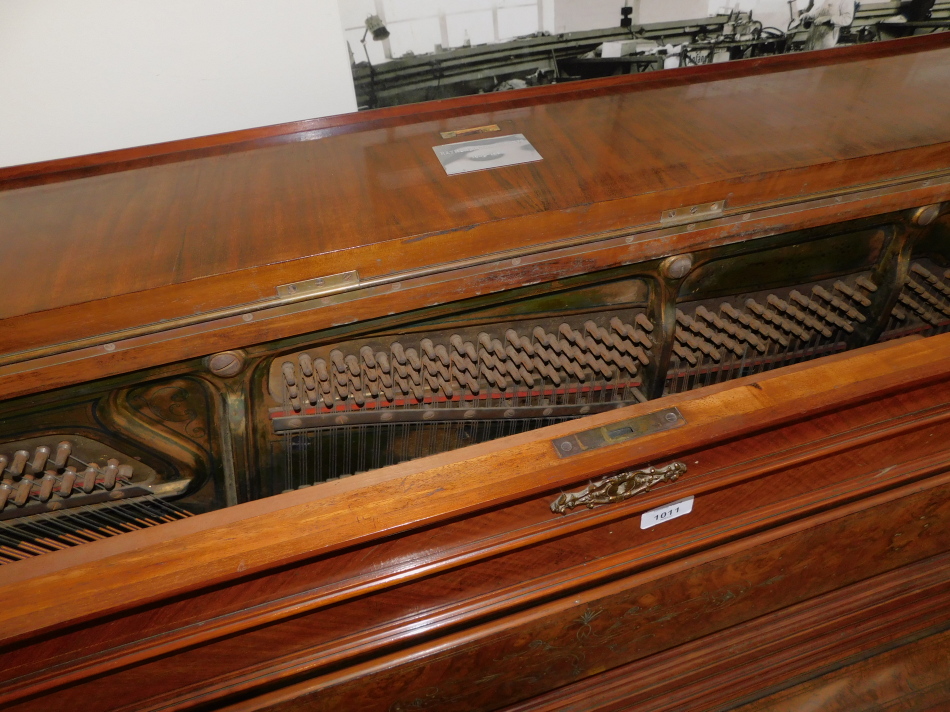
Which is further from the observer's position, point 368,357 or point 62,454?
point 368,357

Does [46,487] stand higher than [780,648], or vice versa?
[46,487]

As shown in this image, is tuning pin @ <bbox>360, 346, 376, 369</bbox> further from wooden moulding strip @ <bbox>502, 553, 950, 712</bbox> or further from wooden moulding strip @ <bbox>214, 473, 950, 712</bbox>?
wooden moulding strip @ <bbox>502, 553, 950, 712</bbox>

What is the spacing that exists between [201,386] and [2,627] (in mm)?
577

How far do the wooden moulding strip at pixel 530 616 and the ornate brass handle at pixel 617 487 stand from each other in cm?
26

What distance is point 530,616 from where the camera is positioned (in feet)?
4.43

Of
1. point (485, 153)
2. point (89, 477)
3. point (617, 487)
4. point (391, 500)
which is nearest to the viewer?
point (391, 500)

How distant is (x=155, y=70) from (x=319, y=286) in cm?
83

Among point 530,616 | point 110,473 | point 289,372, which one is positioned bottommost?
point 530,616

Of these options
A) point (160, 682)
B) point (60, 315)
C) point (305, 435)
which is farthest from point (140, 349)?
Result: point (160, 682)

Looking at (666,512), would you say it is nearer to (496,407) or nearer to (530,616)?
(530,616)

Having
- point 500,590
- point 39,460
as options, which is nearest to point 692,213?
point 500,590

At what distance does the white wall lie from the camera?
5.19 ft

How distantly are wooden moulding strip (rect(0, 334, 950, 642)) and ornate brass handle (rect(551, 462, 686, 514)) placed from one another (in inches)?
1.5

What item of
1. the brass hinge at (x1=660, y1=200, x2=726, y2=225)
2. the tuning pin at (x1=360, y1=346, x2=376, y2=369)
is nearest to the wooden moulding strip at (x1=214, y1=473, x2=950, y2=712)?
the tuning pin at (x1=360, y1=346, x2=376, y2=369)
